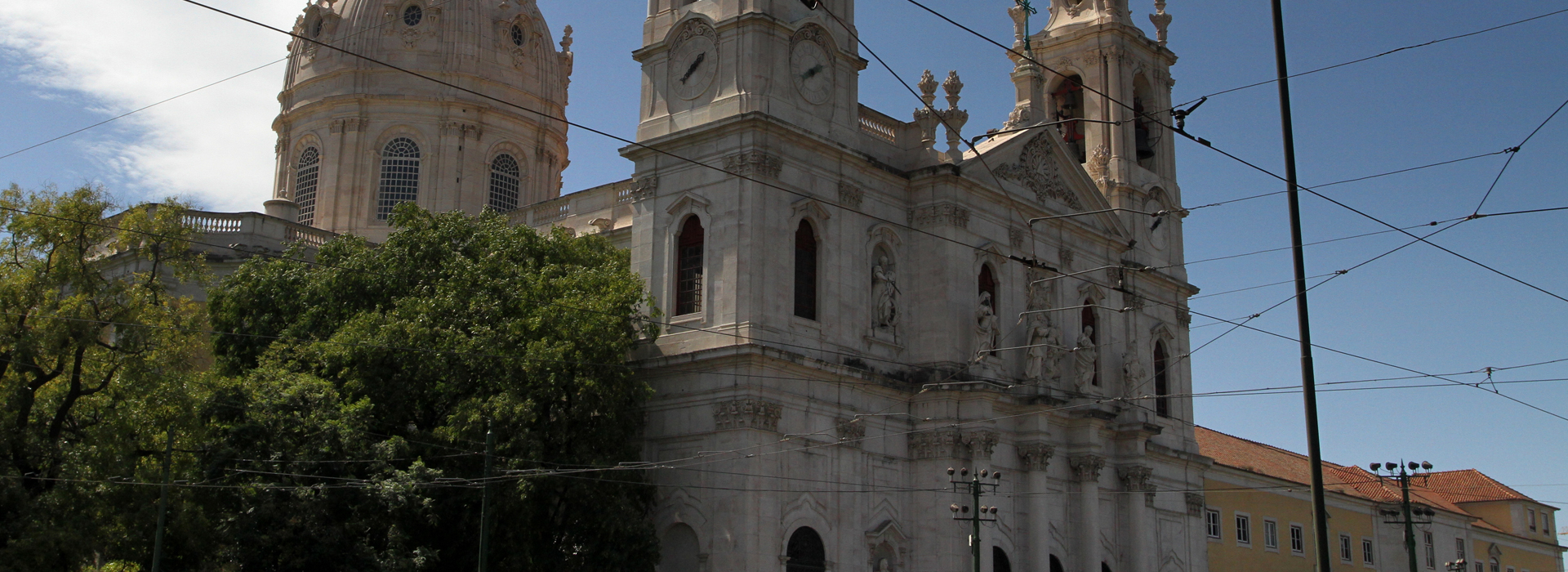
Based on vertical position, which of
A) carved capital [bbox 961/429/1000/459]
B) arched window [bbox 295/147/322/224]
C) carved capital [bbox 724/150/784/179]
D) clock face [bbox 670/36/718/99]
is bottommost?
carved capital [bbox 961/429/1000/459]

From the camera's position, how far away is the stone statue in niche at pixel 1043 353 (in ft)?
124

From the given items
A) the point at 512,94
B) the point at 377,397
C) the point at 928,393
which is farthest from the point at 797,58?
the point at 512,94

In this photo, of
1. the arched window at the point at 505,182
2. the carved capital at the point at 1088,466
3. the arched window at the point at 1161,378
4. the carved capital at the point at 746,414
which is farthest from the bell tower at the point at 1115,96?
the arched window at the point at 505,182

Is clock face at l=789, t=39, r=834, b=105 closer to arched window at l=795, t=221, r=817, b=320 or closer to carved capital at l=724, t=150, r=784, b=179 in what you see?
carved capital at l=724, t=150, r=784, b=179

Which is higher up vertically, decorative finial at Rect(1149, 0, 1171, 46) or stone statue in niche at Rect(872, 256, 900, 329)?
decorative finial at Rect(1149, 0, 1171, 46)

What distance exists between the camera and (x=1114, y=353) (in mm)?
42781

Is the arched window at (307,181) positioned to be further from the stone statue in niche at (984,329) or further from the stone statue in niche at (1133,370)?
the stone statue in niche at (1133,370)

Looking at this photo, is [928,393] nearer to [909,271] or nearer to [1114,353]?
[909,271]

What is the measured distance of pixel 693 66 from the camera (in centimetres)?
3603

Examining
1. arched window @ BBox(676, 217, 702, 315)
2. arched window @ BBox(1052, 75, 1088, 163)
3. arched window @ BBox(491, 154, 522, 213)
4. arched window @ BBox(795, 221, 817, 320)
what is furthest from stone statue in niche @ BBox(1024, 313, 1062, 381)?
arched window @ BBox(491, 154, 522, 213)

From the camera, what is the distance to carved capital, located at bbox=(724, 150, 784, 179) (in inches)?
1332

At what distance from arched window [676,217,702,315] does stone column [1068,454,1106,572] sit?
37.7 ft

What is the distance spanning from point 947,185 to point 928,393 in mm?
5221

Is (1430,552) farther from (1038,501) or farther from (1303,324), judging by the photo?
(1303,324)
